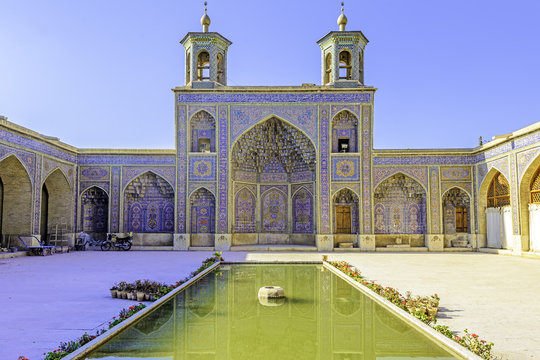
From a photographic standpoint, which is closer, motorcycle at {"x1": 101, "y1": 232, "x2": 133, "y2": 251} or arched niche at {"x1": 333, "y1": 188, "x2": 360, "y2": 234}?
motorcycle at {"x1": 101, "y1": 232, "x2": 133, "y2": 251}

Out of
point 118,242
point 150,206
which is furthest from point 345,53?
point 118,242

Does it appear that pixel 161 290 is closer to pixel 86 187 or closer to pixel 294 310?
pixel 294 310

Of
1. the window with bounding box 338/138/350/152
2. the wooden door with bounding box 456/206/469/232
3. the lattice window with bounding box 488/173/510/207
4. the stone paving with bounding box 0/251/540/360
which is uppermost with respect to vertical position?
the window with bounding box 338/138/350/152

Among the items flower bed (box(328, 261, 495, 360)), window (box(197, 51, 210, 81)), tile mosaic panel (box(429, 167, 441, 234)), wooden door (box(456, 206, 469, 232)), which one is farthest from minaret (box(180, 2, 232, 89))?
flower bed (box(328, 261, 495, 360))

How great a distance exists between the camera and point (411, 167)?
1429 cm

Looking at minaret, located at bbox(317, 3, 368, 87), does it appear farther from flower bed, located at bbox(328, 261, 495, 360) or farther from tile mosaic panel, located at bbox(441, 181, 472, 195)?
flower bed, located at bbox(328, 261, 495, 360)

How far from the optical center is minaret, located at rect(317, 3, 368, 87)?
47.3 feet

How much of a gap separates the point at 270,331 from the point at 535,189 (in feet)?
34.0

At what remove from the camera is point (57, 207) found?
46.6ft

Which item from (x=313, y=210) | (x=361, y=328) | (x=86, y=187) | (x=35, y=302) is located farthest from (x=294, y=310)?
(x=86, y=187)

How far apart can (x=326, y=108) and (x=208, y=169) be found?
4303 millimetres

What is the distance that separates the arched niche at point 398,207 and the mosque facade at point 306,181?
Result: 0.03 metres

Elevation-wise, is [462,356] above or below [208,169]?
below

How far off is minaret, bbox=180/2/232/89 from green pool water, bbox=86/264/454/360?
975cm
